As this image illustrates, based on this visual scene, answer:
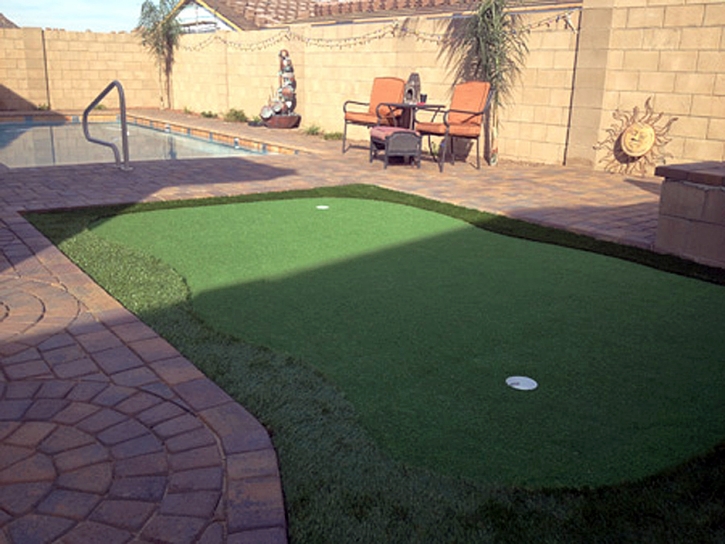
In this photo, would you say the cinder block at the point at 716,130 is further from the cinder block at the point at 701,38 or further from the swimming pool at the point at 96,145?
the swimming pool at the point at 96,145

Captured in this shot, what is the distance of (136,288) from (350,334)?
1.22m

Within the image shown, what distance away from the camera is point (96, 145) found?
11320 mm

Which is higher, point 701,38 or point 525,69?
point 701,38

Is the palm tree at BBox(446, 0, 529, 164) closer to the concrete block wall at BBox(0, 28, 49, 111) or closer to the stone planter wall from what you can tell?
the stone planter wall

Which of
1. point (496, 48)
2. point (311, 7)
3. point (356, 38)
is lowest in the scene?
point (496, 48)

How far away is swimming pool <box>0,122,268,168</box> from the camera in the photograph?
387 inches

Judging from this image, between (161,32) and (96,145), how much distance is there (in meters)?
6.08

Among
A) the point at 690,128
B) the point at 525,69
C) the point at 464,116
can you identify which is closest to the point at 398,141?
the point at 464,116

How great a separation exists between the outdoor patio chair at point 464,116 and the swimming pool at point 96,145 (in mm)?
3136

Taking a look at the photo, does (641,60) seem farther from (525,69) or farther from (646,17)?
(525,69)

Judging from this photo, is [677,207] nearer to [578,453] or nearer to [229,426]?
[578,453]

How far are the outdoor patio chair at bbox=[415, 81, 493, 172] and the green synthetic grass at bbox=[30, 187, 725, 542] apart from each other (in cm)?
580

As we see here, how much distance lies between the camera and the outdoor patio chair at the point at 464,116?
7.91 metres

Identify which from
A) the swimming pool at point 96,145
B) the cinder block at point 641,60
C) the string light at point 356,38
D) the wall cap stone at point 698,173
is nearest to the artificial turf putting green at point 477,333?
the wall cap stone at point 698,173
